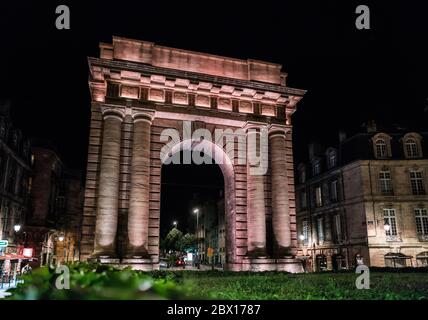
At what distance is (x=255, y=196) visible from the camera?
79.6 ft

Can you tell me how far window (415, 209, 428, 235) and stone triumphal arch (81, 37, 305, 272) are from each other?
1996 centimetres

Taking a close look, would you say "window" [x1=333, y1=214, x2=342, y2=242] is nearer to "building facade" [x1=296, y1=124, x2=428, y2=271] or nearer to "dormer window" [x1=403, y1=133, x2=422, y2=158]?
"building facade" [x1=296, y1=124, x2=428, y2=271]

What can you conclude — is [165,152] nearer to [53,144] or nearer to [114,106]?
[114,106]

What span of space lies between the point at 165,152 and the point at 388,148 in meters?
27.5

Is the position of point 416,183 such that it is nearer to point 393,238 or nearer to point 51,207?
point 393,238

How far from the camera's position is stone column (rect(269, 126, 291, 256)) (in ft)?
79.3

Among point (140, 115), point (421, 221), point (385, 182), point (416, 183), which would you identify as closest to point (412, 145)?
point (416, 183)

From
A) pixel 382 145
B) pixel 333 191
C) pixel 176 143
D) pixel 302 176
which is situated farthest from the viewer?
pixel 302 176

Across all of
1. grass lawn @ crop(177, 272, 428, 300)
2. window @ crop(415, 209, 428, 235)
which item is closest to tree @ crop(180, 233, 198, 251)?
window @ crop(415, 209, 428, 235)

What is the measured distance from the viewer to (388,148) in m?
40.1

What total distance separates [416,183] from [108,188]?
33.1 m

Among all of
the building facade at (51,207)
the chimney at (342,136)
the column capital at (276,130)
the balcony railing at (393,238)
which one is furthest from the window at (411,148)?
the building facade at (51,207)
